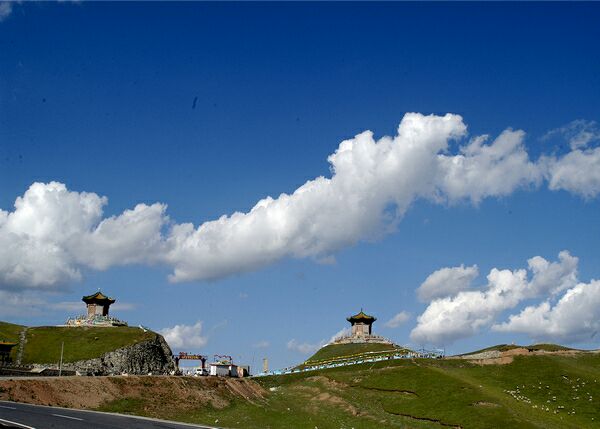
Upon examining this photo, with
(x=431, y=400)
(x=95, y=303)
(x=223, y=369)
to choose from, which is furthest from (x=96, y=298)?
(x=431, y=400)

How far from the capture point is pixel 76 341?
118125 millimetres

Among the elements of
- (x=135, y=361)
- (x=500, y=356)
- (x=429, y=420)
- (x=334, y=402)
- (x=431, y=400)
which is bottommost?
(x=429, y=420)

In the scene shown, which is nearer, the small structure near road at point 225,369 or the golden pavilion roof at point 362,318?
the small structure near road at point 225,369

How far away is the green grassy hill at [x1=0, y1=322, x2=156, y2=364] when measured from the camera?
111125 mm

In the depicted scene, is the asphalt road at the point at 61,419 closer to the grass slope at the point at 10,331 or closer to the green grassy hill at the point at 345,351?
the grass slope at the point at 10,331

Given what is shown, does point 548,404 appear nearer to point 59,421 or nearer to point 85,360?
point 59,421

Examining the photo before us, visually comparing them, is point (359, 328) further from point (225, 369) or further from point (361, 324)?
point (225, 369)

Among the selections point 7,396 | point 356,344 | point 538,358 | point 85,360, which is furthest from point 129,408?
point 356,344

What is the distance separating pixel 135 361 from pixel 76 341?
13068 millimetres

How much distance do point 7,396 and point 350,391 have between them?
156 feet

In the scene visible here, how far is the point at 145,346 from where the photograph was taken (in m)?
121

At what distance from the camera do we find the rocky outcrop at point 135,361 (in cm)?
10794

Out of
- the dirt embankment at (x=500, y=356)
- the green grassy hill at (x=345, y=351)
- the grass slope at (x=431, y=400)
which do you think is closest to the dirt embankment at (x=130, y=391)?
the grass slope at (x=431, y=400)

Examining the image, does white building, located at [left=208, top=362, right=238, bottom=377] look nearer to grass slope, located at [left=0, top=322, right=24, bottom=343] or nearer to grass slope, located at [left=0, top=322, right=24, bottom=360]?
grass slope, located at [left=0, top=322, right=24, bottom=360]
